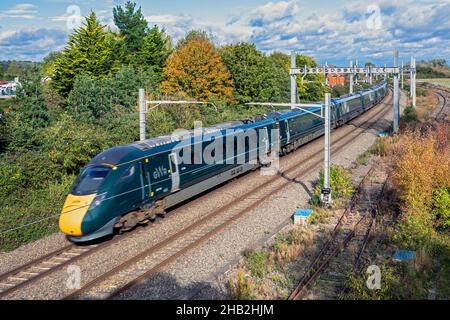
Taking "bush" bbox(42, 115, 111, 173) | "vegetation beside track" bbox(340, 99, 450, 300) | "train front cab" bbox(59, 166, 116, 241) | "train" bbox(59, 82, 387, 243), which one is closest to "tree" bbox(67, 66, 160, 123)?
"bush" bbox(42, 115, 111, 173)

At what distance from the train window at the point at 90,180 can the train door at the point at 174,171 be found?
2.99m

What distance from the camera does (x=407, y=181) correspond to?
1711cm

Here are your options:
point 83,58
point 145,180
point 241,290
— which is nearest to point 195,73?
point 83,58

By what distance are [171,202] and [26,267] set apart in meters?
5.64

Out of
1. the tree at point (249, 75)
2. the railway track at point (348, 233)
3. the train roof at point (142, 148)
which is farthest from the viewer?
the tree at point (249, 75)

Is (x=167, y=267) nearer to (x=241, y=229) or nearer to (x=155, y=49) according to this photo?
(x=241, y=229)

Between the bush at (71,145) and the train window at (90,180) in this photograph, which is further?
the bush at (71,145)

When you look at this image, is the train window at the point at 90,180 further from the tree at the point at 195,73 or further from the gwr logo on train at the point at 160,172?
the tree at the point at 195,73

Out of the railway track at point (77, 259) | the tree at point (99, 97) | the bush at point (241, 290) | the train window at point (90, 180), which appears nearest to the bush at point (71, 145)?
the train window at point (90, 180)

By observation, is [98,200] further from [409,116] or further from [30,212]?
[409,116]

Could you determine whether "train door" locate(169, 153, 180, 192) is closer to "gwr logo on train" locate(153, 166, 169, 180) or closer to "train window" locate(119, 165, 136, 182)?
"gwr logo on train" locate(153, 166, 169, 180)

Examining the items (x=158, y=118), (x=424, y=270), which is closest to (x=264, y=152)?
(x=158, y=118)

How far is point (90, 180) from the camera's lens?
1470 centimetres

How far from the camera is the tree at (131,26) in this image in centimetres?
5362
